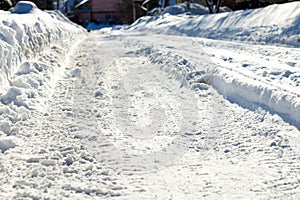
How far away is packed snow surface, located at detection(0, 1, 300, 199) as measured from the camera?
3.96 metres

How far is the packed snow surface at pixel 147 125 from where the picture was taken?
156 inches

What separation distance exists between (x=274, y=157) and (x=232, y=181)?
0.80 meters

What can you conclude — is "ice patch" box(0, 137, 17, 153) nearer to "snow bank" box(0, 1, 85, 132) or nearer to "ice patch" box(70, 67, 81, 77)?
"snow bank" box(0, 1, 85, 132)

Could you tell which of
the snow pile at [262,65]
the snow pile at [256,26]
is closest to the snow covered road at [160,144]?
the snow pile at [262,65]

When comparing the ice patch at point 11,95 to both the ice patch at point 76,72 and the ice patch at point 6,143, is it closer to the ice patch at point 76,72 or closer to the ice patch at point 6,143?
the ice patch at point 6,143

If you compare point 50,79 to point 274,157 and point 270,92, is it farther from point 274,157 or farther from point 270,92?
point 274,157

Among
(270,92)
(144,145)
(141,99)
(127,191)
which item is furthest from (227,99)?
(127,191)

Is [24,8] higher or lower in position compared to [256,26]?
higher

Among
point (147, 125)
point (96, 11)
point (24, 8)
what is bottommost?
point (96, 11)

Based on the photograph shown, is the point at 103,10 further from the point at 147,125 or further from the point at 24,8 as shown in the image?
the point at 147,125

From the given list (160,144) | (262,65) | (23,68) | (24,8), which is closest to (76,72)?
(23,68)

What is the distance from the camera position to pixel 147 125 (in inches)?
235

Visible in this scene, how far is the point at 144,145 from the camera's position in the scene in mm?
5129

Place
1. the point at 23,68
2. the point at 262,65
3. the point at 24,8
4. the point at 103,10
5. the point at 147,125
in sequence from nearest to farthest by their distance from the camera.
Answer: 1. the point at 147,125
2. the point at 23,68
3. the point at 262,65
4. the point at 24,8
5. the point at 103,10
